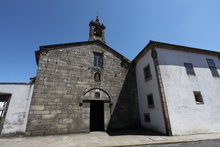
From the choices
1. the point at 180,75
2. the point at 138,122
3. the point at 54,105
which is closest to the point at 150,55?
the point at 180,75

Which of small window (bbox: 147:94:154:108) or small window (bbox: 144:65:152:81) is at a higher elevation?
small window (bbox: 144:65:152:81)

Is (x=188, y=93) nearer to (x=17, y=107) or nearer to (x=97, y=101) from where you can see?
(x=97, y=101)

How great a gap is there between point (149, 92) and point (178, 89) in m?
2.10

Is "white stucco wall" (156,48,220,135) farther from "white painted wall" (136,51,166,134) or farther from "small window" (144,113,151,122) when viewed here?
"small window" (144,113,151,122)

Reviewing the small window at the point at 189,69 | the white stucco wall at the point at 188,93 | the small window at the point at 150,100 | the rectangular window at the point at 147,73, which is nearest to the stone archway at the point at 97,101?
the small window at the point at 150,100

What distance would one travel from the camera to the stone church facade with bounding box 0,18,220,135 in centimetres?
691

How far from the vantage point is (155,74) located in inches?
318

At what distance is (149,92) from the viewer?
8789mm

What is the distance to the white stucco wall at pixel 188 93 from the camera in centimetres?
713

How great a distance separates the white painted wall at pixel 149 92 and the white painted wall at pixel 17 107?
888 cm

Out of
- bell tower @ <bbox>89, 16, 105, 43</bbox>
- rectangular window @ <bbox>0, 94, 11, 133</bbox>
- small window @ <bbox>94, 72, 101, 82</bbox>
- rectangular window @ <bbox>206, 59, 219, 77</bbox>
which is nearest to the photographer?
rectangular window @ <bbox>0, 94, 11, 133</bbox>

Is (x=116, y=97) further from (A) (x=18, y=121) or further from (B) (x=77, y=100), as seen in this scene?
(A) (x=18, y=121)

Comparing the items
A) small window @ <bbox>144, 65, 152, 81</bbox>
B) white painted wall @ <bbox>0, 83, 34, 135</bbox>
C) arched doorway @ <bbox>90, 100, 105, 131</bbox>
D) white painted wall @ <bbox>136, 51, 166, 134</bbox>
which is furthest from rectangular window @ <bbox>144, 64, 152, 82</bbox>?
white painted wall @ <bbox>0, 83, 34, 135</bbox>

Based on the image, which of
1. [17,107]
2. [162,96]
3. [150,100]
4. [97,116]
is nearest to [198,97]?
[162,96]
